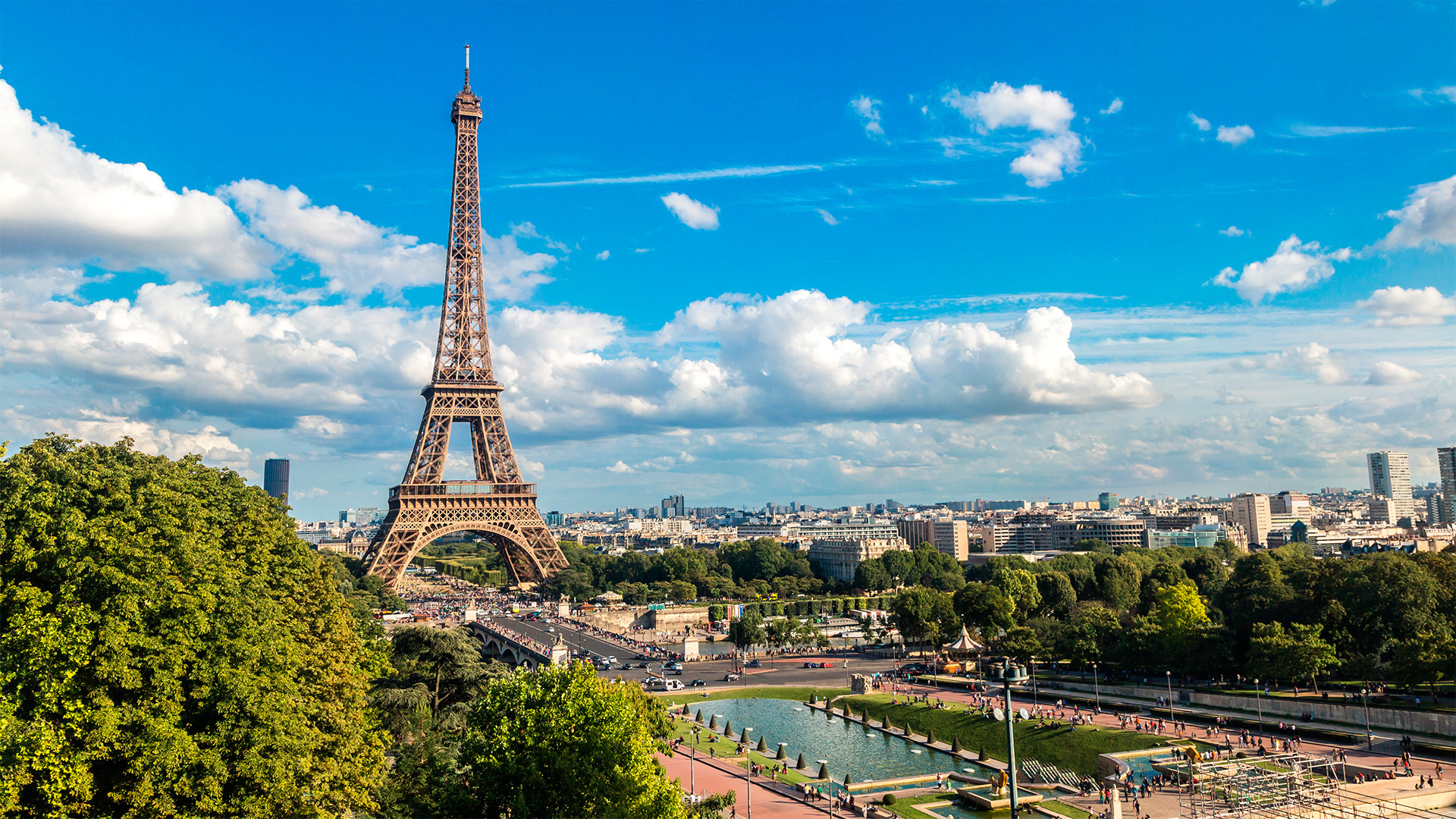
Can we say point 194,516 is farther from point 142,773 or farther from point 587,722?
point 587,722

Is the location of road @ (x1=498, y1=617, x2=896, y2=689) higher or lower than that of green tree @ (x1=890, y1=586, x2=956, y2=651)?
lower

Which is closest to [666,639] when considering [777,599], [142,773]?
[777,599]

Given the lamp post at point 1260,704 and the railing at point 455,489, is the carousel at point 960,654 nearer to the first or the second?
the lamp post at point 1260,704

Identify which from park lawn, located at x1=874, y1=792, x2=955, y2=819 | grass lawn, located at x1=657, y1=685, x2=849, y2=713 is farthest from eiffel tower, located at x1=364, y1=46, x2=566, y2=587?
park lawn, located at x1=874, y1=792, x2=955, y2=819

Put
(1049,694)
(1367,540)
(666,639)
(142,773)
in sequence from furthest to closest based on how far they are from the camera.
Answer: (1367,540), (666,639), (1049,694), (142,773)

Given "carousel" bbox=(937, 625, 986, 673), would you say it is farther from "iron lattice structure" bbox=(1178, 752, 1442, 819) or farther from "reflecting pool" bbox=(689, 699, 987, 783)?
"iron lattice structure" bbox=(1178, 752, 1442, 819)

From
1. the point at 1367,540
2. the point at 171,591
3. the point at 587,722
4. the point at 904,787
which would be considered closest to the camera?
the point at 171,591

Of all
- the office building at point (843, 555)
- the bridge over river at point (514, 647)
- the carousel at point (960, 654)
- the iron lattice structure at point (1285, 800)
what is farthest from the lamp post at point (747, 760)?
the office building at point (843, 555)
